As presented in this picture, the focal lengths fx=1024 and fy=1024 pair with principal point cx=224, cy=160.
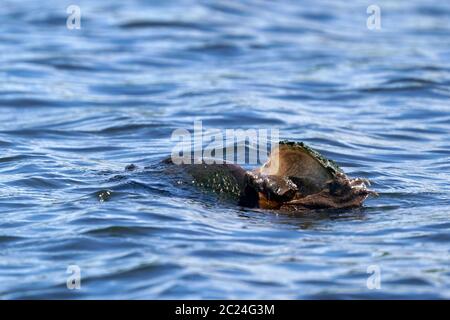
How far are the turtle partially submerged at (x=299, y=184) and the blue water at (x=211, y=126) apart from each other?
0.35 feet

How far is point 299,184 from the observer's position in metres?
7.37

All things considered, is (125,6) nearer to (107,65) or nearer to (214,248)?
(107,65)

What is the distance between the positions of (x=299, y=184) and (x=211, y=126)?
4276 millimetres

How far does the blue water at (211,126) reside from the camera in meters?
6.30

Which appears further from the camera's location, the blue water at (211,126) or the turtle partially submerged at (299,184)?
the turtle partially submerged at (299,184)

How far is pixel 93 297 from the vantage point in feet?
19.3

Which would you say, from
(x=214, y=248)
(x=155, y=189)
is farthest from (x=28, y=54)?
(x=214, y=248)

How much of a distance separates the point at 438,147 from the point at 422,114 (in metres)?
1.91

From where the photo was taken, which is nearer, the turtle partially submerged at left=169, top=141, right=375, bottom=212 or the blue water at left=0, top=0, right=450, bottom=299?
the blue water at left=0, top=0, right=450, bottom=299

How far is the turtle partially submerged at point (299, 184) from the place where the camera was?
23.7 ft

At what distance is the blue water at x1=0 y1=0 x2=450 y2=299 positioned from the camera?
6297mm

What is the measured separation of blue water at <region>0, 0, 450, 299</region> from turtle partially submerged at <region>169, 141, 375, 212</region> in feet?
0.35

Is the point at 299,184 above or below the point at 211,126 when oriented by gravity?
below
